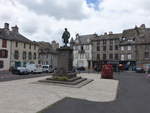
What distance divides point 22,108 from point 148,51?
4439 centimetres

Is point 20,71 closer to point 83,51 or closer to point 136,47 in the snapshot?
point 83,51

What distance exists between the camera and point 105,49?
51.1 metres

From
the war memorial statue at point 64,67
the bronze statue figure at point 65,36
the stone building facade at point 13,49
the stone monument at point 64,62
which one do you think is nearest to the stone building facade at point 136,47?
the stone building facade at point 13,49

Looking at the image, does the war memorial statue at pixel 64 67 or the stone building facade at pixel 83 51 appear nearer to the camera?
the war memorial statue at pixel 64 67

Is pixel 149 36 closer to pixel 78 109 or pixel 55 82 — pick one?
pixel 55 82

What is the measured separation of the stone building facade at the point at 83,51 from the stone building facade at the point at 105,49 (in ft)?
6.86

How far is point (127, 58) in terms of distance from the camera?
1815 inches

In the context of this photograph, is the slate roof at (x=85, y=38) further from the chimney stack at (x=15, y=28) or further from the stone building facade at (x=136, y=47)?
the chimney stack at (x=15, y=28)

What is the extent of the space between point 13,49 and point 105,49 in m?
→ 29.6

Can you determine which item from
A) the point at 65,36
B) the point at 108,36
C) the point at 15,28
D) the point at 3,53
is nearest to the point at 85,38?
the point at 108,36

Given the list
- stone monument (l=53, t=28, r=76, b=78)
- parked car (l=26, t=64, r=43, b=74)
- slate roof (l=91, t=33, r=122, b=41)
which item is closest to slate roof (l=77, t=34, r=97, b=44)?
slate roof (l=91, t=33, r=122, b=41)

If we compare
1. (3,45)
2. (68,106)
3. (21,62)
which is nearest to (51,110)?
(68,106)

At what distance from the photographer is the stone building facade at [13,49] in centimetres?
3459

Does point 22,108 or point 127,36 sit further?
point 127,36
